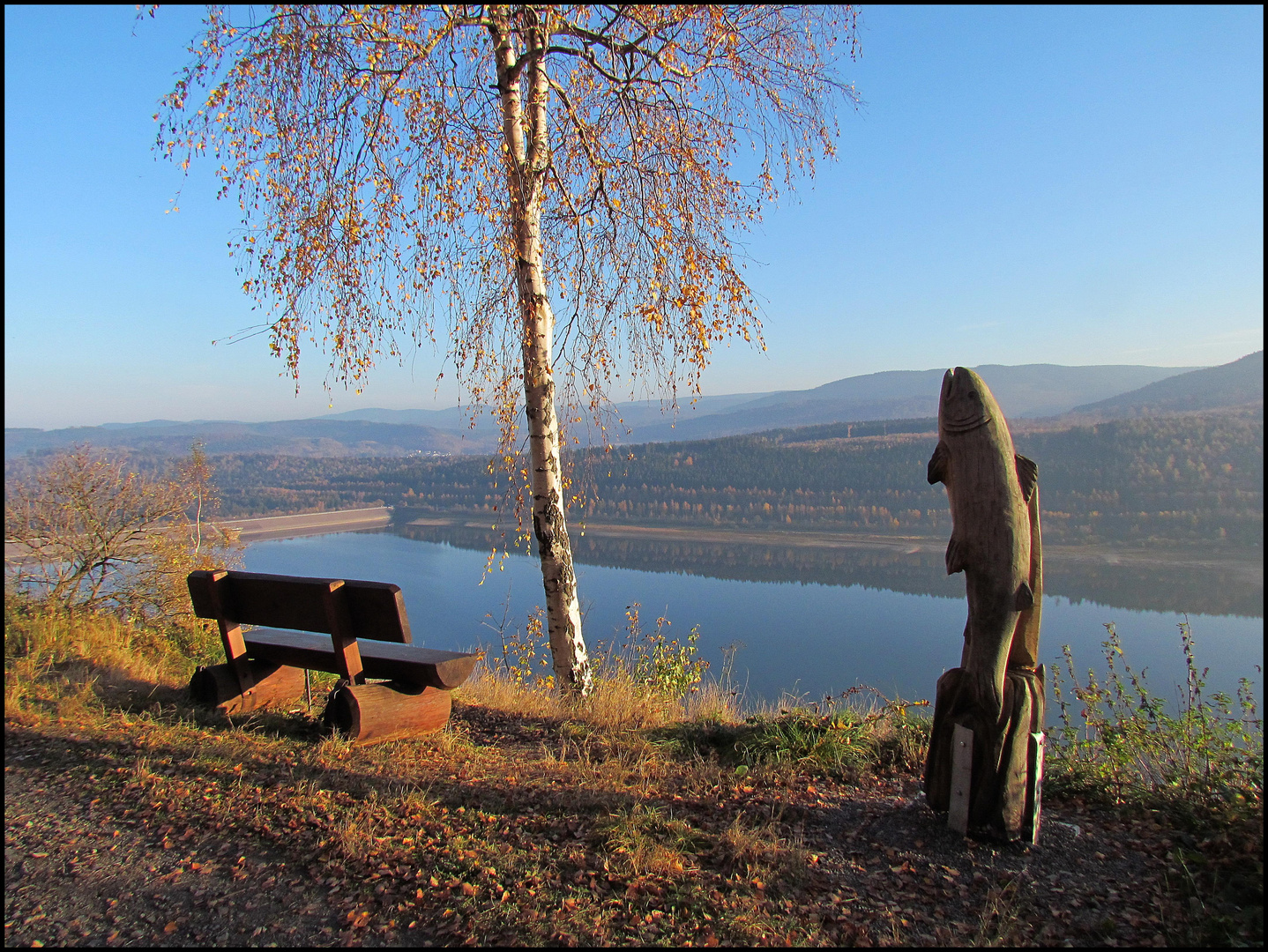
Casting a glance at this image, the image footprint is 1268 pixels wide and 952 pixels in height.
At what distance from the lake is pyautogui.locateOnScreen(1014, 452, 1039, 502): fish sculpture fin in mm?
3496

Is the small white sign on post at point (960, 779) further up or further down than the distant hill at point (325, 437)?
further down

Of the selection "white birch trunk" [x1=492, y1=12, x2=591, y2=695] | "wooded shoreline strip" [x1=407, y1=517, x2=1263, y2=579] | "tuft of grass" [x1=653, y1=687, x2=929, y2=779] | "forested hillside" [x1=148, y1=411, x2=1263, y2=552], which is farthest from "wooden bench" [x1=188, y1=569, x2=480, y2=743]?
"wooded shoreline strip" [x1=407, y1=517, x2=1263, y2=579]

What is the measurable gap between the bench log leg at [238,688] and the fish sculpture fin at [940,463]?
4.55 metres

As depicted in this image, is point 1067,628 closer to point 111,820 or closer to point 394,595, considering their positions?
point 394,595

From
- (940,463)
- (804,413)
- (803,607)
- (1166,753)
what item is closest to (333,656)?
(940,463)

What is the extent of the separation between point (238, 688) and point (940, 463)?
4836mm

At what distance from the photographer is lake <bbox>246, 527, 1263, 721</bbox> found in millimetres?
14531

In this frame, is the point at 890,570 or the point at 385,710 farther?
the point at 890,570

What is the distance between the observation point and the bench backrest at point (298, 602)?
167 inches

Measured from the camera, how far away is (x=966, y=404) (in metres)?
3.15

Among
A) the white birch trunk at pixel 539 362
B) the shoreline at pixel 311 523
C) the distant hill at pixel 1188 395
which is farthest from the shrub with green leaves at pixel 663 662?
the shoreline at pixel 311 523

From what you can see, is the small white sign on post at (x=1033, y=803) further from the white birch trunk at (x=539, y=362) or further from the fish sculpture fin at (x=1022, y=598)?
the white birch trunk at (x=539, y=362)

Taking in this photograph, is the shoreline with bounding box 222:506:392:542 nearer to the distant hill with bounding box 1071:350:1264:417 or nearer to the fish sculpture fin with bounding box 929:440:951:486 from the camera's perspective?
the fish sculpture fin with bounding box 929:440:951:486

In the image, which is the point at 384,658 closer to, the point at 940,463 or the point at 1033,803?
the point at 940,463
